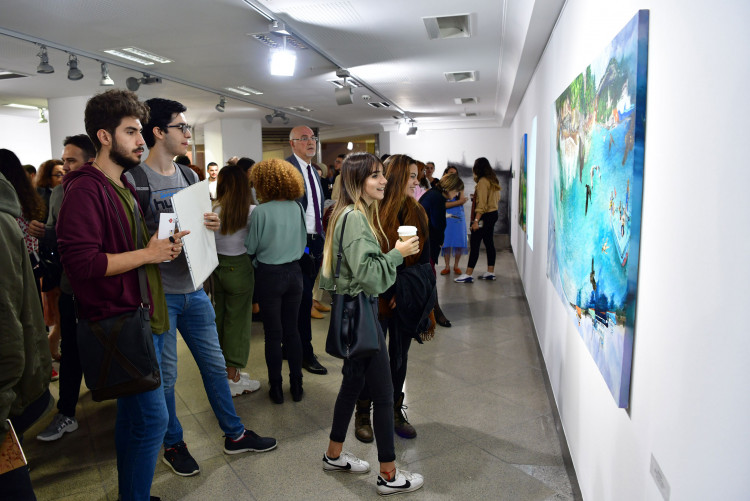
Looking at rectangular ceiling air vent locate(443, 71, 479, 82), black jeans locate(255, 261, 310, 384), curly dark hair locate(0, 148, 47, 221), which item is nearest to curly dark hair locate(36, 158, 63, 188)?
curly dark hair locate(0, 148, 47, 221)

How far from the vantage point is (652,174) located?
156 cm

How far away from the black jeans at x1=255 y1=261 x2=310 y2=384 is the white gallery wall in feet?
6.93

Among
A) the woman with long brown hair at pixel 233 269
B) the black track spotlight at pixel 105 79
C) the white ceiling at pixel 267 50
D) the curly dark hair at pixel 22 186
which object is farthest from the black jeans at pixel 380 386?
the black track spotlight at pixel 105 79

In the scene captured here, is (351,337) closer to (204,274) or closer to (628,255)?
(204,274)

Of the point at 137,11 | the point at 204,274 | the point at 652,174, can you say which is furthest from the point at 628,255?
the point at 137,11

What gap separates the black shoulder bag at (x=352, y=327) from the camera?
241 centimetres

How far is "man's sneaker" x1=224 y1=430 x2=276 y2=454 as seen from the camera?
298cm

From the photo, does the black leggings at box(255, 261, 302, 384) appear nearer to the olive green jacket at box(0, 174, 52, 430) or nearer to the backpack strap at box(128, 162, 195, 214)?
the backpack strap at box(128, 162, 195, 214)

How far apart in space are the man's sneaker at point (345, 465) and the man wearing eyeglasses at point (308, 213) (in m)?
1.42

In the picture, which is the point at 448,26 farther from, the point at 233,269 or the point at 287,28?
the point at 233,269

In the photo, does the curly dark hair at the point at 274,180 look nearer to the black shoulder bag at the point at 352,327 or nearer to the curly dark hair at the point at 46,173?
the black shoulder bag at the point at 352,327

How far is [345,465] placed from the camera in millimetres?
2787

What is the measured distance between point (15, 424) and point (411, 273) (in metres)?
1.88

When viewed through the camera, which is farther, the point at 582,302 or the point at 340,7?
the point at 340,7
